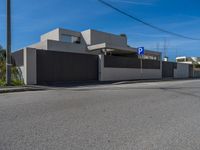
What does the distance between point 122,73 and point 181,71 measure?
18.7m

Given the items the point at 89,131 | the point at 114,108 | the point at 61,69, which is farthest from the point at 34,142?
the point at 61,69

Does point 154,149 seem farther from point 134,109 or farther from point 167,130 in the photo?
point 134,109

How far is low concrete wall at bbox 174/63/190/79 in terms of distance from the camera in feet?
125

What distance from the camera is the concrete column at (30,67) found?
17125mm

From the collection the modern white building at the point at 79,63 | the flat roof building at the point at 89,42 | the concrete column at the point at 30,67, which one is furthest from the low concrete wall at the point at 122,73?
the concrete column at the point at 30,67

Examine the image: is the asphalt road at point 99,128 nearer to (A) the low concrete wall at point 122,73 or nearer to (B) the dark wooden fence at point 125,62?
(A) the low concrete wall at point 122,73

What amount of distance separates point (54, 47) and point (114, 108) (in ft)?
67.6

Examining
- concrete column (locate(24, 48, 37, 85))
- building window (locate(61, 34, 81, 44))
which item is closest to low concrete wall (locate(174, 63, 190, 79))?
building window (locate(61, 34, 81, 44))

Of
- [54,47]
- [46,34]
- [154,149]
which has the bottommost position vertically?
[154,149]

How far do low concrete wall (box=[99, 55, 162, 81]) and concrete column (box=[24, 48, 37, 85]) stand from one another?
23.9 ft

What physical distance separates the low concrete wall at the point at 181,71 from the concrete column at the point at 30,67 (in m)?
27.0

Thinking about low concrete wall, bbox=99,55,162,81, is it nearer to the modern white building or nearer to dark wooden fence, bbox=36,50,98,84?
the modern white building

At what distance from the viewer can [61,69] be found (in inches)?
765

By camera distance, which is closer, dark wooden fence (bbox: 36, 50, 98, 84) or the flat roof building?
dark wooden fence (bbox: 36, 50, 98, 84)
